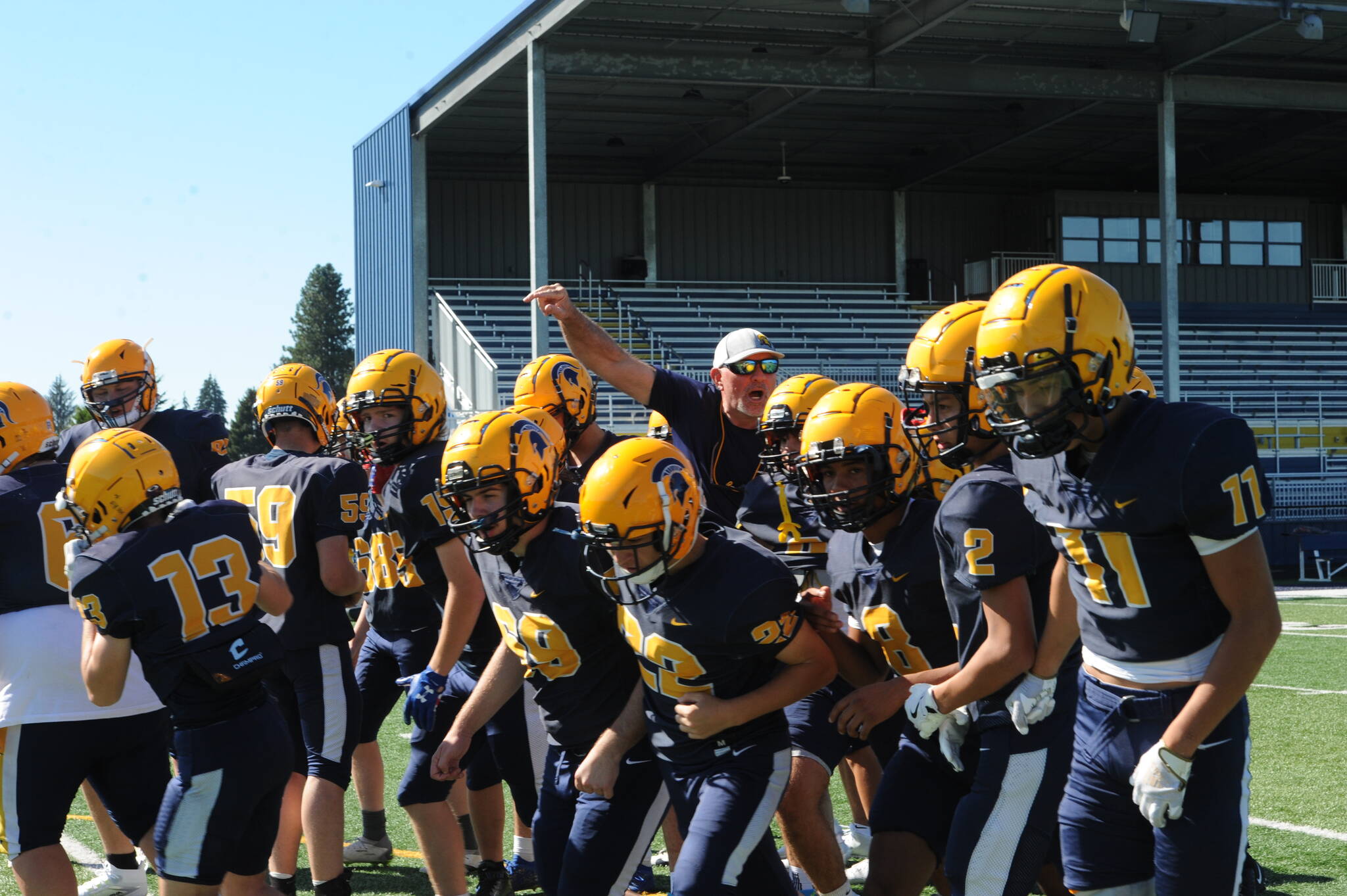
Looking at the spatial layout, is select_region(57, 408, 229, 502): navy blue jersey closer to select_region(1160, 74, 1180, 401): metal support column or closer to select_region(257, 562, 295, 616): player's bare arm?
select_region(257, 562, 295, 616): player's bare arm

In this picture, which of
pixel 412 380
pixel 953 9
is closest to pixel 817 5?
pixel 953 9

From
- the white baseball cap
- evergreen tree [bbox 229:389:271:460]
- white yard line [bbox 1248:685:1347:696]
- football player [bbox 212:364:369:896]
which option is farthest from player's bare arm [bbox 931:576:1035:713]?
evergreen tree [bbox 229:389:271:460]

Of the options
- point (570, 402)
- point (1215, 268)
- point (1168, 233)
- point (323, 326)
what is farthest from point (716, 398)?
point (323, 326)

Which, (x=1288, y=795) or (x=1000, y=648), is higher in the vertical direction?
(x=1000, y=648)

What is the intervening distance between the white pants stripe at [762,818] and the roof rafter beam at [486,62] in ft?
47.6

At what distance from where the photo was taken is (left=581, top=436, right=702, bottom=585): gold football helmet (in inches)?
136

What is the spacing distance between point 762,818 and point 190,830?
1646 mm

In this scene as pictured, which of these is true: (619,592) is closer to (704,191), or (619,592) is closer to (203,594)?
(203,594)

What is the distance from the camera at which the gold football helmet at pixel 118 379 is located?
5.93 metres

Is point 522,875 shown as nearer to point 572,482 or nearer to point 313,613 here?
point 313,613

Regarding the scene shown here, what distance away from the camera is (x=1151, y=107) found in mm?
23203

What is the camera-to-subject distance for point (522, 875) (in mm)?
5402

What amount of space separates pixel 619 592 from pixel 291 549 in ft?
6.67

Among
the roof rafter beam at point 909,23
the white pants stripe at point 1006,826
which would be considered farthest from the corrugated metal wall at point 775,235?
the white pants stripe at point 1006,826
